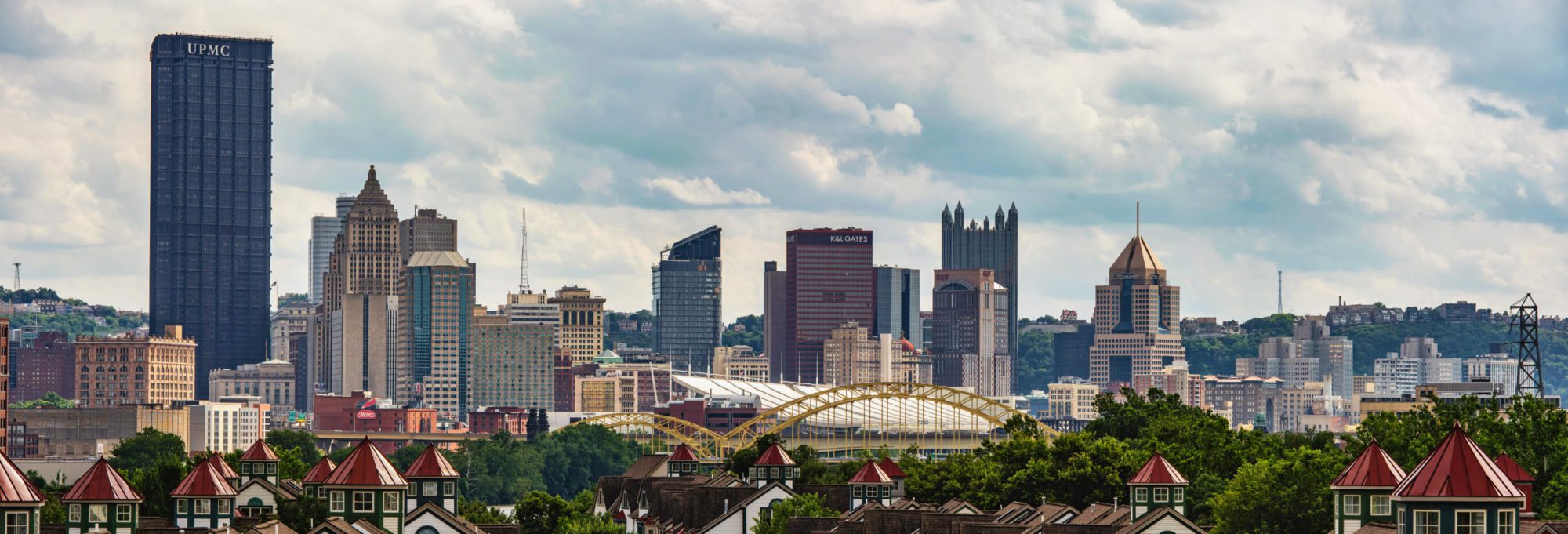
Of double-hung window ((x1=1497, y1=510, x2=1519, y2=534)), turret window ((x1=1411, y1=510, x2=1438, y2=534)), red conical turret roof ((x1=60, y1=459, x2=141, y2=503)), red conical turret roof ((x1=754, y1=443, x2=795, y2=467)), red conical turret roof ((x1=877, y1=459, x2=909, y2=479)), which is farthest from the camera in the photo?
red conical turret roof ((x1=877, y1=459, x2=909, y2=479))

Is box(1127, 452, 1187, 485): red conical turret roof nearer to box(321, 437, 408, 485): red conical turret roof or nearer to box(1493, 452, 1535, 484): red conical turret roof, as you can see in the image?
box(1493, 452, 1535, 484): red conical turret roof

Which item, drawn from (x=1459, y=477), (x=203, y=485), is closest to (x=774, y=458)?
(x=203, y=485)

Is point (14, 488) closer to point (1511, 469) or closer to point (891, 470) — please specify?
point (1511, 469)

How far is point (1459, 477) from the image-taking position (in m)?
61.6

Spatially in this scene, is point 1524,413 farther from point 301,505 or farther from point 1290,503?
point 301,505

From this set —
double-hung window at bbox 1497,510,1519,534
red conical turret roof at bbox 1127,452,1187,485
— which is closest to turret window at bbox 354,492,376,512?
red conical turret roof at bbox 1127,452,1187,485

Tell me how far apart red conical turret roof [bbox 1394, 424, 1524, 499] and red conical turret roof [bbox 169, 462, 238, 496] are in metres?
51.1

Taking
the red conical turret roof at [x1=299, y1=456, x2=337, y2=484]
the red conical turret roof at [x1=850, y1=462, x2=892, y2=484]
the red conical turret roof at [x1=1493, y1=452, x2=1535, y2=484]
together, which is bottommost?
the red conical turret roof at [x1=850, y1=462, x2=892, y2=484]

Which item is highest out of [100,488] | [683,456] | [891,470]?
[100,488]

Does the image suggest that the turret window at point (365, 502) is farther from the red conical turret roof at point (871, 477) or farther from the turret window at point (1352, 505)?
the red conical turret roof at point (871, 477)

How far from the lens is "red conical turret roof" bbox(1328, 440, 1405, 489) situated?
79.8 metres

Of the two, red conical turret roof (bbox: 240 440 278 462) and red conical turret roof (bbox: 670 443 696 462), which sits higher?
red conical turret roof (bbox: 240 440 278 462)

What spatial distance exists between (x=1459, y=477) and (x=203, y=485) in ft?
173

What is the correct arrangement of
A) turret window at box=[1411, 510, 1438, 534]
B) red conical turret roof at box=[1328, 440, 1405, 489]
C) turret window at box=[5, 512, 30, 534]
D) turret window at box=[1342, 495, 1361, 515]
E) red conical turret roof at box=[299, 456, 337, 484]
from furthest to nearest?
1. red conical turret roof at box=[299, 456, 337, 484]
2. turret window at box=[1342, 495, 1361, 515]
3. red conical turret roof at box=[1328, 440, 1405, 489]
4. turret window at box=[5, 512, 30, 534]
5. turret window at box=[1411, 510, 1438, 534]
